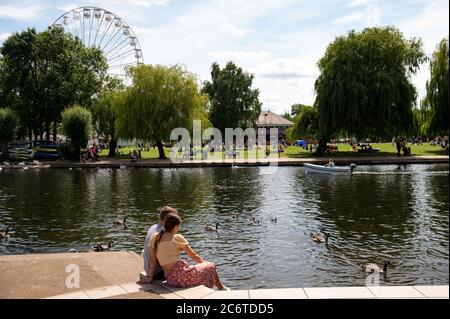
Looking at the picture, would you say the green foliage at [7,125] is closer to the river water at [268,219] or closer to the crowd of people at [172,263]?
the river water at [268,219]

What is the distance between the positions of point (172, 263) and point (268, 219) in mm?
12076

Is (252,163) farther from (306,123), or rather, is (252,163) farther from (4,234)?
(4,234)

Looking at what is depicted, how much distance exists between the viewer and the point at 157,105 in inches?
1922

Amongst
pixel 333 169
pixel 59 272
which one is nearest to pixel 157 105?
pixel 333 169

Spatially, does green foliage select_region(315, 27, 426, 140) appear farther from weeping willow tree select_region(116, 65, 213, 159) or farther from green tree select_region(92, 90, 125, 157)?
green tree select_region(92, 90, 125, 157)

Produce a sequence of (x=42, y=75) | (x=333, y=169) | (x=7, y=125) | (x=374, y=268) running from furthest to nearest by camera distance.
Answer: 1. (x=42, y=75)
2. (x=7, y=125)
3. (x=333, y=169)
4. (x=374, y=268)

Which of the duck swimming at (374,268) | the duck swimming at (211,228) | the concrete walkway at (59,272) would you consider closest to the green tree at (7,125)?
the duck swimming at (211,228)

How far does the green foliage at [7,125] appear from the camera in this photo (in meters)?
51.9

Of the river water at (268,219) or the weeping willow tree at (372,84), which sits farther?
the weeping willow tree at (372,84)

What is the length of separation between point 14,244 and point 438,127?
1474 inches

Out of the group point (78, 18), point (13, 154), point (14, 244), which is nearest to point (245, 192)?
point (14, 244)

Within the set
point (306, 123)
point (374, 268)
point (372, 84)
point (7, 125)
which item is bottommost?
point (374, 268)

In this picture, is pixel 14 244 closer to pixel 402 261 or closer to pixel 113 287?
pixel 113 287

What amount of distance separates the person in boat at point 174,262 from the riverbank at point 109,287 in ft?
0.60
